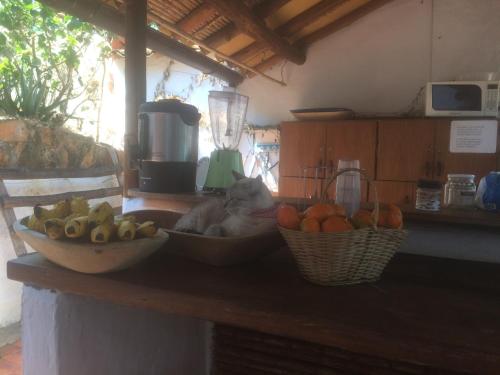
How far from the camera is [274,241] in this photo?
0.93 m

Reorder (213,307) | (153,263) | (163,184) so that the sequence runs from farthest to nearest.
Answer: (163,184) → (153,263) → (213,307)

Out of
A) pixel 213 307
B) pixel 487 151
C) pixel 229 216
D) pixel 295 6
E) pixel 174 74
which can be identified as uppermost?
pixel 295 6

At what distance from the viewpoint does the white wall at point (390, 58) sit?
343 cm

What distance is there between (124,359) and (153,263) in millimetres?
291

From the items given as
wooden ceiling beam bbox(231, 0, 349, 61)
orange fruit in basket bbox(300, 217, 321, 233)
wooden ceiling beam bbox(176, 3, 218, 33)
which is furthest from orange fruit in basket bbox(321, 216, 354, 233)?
wooden ceiling beam bbox(231, 0, 349, 61)

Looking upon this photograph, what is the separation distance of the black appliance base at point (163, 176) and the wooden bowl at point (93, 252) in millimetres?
694

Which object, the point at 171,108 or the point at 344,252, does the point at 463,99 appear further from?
the point at 344,252

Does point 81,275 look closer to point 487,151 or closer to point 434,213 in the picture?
point 434,213

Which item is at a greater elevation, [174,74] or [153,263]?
[174,74]

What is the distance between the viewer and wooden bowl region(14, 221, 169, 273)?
0.72m

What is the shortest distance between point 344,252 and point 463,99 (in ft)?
9.06

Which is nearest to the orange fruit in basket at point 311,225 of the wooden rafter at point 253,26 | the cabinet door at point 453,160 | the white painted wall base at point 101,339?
the white painted wall base at point 101,339

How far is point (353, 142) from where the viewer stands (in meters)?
3.34

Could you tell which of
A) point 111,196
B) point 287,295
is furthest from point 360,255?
point 111,196
